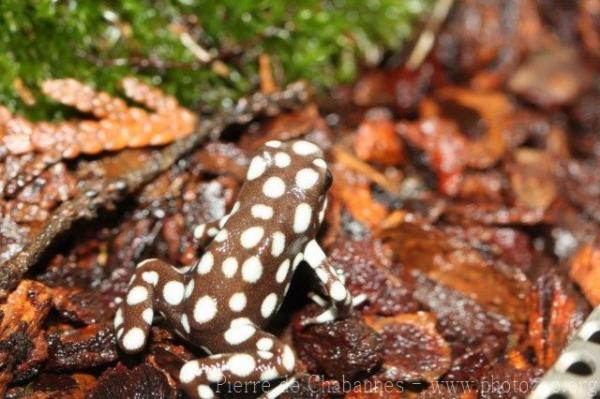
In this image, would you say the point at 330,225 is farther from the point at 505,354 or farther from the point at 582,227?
the point at 582,227

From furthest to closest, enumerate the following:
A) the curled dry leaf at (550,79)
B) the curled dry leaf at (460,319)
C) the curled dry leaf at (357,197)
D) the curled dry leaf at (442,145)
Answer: the curled dry leaf at (550,79) < the curled dry leaf at (442,145) < the curled dry leaf at (357,197) < the curled dry leaf at (460,319)

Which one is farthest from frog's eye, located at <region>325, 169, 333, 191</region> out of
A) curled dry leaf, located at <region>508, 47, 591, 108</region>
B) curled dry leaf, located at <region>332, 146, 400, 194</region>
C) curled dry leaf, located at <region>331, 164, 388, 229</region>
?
curled dry leaf, located at <region>508, 47, 591, 108</region>

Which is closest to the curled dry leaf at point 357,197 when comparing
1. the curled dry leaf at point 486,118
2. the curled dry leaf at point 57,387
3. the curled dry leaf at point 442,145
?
the curled dry leaf at point 442,145

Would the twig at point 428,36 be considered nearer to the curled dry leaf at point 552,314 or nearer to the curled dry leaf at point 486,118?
A: the curled dry leaf at point 486,118

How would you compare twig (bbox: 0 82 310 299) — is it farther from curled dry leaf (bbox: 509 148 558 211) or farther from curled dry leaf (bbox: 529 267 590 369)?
curled dry leaf (bbox: 529 267 590 369)

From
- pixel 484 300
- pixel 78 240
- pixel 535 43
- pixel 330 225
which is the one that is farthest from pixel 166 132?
pixel 535 43

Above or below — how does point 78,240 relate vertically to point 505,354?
below
